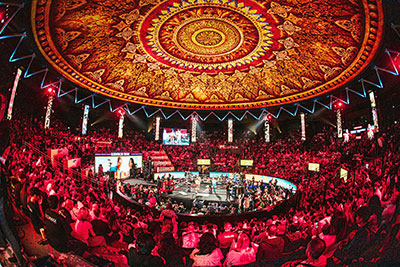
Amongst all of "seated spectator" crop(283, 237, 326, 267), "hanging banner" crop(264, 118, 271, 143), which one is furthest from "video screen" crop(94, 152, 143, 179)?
"seated spectator" crop(283, 237, 326, 267)

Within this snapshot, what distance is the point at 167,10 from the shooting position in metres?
9.92

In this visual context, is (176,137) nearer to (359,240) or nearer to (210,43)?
(210,43)

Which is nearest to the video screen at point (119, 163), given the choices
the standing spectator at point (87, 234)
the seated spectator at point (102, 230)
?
the standing spectator at point (87, 234)

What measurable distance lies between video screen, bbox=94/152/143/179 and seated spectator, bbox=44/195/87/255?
14564mm

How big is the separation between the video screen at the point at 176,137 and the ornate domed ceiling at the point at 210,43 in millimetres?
10871

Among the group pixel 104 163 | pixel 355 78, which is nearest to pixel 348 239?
pixel 355 78

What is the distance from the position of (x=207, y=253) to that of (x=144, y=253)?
1.53 metres

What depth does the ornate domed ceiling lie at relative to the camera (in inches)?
365

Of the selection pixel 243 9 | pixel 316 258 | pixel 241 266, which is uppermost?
pixel 243 9

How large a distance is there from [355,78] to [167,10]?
1416 cm

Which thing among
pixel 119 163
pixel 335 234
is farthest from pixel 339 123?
pixel 119 163

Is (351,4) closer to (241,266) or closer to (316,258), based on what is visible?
(316,258)

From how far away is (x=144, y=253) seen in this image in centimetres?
393

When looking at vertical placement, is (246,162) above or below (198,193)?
above
